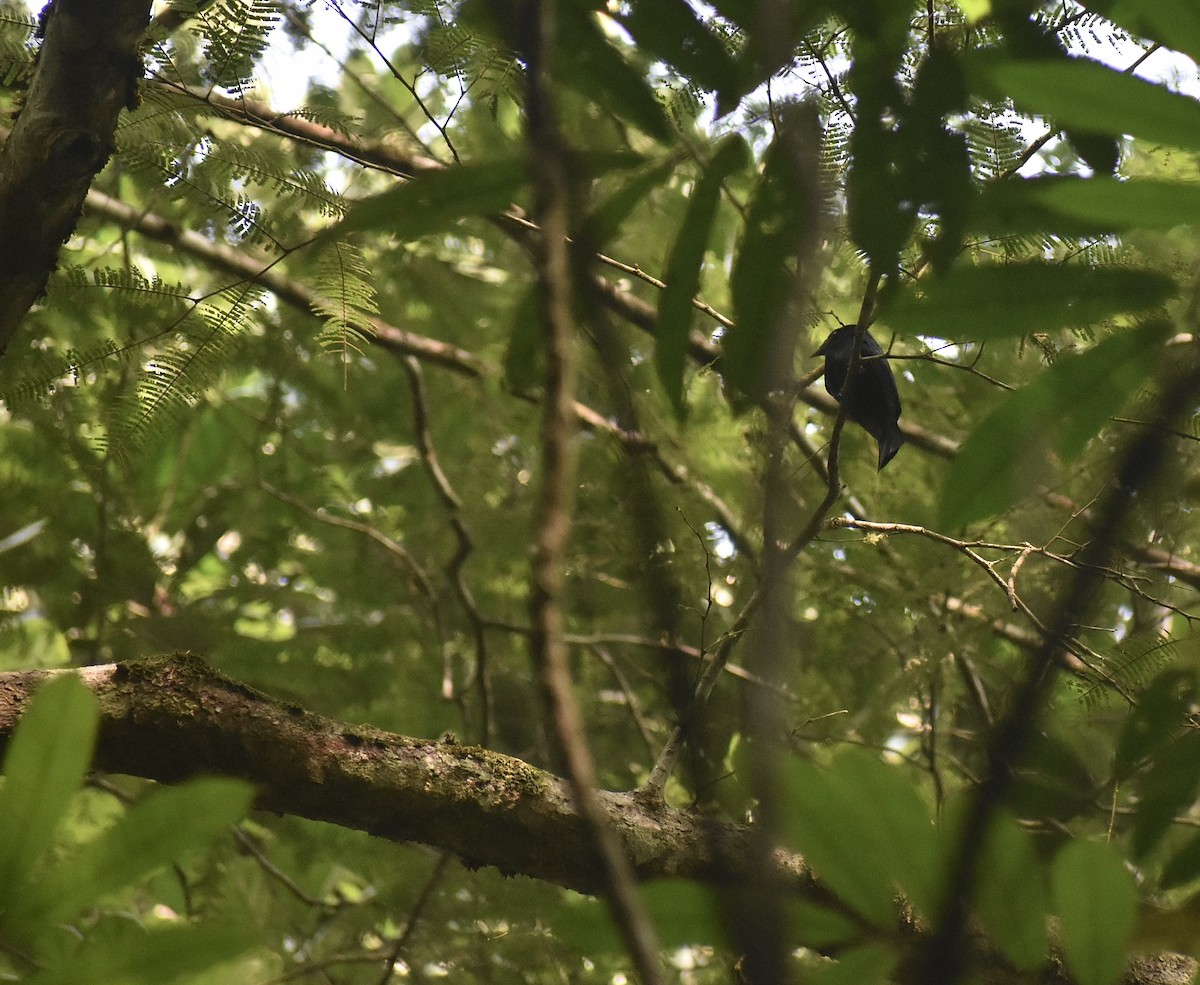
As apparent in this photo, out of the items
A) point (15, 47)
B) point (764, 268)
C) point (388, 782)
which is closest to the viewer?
point (764, 268)

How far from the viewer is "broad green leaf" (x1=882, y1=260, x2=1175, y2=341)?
80 cm

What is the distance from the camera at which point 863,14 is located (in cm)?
83

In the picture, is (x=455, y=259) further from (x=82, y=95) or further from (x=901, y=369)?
(x=82, y=95)

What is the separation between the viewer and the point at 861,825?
2.29 feet

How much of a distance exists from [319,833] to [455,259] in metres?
1.56

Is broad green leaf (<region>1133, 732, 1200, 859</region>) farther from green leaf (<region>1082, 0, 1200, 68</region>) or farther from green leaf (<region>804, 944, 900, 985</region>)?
green leaf (<region>1082, 0, 1200, 68</region>)

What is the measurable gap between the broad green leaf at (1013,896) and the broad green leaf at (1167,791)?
28 cm

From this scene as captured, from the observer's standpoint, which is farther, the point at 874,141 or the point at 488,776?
the point at 488,776

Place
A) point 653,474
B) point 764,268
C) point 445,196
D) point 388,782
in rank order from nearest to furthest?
point 445,196
point 764,268
point 388,782
point 653,474

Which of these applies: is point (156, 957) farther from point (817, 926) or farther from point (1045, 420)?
point (1045, 420)

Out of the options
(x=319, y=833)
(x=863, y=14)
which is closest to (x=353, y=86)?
(x=319, y=833)

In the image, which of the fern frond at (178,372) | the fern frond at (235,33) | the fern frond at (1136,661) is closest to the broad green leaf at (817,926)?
the fern frond at (1136,661)

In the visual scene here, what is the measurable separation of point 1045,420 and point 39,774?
2.78ft

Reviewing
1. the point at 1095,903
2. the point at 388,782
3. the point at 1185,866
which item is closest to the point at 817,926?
the point at 1095,903
